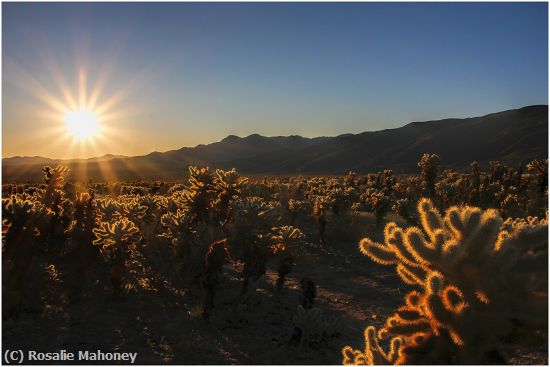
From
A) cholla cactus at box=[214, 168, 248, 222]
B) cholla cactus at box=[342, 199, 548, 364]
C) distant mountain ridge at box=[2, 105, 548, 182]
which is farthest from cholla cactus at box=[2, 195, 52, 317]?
distant mountain ridge at box=[2, 105, 548, 182]

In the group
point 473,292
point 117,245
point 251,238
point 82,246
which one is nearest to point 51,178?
point 82,246

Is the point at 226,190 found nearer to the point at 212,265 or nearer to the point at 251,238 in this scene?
the point at 251,238

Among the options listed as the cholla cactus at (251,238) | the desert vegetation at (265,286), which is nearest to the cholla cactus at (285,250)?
the desert vegetation at (265,286)

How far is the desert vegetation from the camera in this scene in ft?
11.0

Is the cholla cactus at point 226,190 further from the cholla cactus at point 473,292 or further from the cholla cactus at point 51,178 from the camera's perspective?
the cholla cactus at point 473,292

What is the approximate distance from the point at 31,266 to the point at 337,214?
13507 mm

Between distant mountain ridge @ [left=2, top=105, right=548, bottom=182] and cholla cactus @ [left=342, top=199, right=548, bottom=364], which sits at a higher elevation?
distant mountain ridge @ [left=2, top=105, right=548, bottom=182]

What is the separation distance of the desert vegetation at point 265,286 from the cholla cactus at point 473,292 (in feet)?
0.03

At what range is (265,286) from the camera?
443 inches

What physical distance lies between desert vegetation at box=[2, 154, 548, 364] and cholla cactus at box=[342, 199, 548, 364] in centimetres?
1

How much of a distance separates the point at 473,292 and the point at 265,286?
26.9ft

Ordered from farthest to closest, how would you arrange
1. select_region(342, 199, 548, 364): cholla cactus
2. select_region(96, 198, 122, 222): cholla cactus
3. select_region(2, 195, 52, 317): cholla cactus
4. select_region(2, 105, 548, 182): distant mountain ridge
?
select_region(2, 105, 548, 182): distant mountain ridge
select_region(96, 198, 122, 222): cholla cactus
select_region(2, 195, 52, 317): cholla cactus
select_region(342, 199, 548, 364): cholla cactus

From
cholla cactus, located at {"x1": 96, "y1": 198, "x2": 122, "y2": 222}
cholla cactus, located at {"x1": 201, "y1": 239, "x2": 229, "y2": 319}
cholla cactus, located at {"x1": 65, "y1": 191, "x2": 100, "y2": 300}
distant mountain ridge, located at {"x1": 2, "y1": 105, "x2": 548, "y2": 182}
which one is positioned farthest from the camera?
distant mountain ridge, located at {"x1": 2, "y1": 105, "x2": 548, "y2": 182}

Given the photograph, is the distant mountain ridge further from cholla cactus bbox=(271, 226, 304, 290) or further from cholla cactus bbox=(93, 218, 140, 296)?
cholla cactus bbox=(271, 226, 304, 290)
